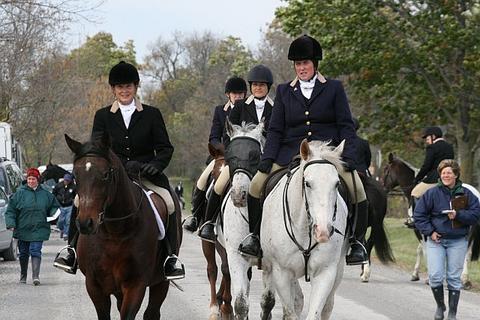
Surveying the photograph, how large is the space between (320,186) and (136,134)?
2.46 metres

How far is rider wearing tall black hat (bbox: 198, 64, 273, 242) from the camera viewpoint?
41.2 feet

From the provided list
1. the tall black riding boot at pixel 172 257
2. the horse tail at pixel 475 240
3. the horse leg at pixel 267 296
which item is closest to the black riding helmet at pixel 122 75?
the tall black riding boot at pixel 172 257

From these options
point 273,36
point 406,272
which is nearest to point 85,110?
point 273,36

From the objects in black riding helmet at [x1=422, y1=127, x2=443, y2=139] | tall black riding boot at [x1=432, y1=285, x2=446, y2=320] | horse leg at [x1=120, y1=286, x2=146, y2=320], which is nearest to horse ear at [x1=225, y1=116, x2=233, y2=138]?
horse leg at [x1=120, y1=286, x2=146, y2=320]

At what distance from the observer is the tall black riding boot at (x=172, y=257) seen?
10.7m

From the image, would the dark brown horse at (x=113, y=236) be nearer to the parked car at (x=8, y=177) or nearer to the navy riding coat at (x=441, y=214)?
the navy riding coat at (x=441, y=214)

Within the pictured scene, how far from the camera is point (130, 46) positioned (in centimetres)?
11350

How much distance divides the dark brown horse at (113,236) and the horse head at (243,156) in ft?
3.54

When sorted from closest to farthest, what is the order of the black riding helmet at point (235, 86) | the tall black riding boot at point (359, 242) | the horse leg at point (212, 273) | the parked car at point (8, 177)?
the tall black riding boot at point (359, 242) < the horse leg at point (212, 273) < the black riding helmet at point (235, 86) < the parked car at point (8, 177)

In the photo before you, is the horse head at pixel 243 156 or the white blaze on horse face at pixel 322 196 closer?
the white blaze on horse face at pixel 322 196

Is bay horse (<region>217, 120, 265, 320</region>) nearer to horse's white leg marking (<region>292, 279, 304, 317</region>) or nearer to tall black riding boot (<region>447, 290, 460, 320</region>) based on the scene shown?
horse's white leg marking (<region>292, 279, 304, 317</region>)

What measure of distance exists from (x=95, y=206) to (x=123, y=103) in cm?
220

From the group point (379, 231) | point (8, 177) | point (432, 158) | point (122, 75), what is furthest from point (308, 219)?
point (8, 177)

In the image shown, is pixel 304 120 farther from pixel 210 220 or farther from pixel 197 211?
pixel 197 211
